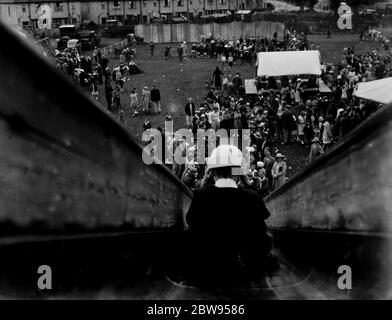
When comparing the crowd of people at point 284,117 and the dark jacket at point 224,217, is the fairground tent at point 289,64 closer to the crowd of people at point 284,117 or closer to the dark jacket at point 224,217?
the crowd of people at point 284,117

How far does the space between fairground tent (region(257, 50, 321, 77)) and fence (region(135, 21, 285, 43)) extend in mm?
34300

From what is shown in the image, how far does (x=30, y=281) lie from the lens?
216cm

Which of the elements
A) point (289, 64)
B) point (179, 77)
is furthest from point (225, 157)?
point (179, 77)

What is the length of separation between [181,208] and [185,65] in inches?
1629

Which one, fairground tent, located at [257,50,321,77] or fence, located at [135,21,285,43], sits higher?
fence, located at [135,21,285,43]

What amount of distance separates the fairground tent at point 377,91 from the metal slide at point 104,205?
9.66m

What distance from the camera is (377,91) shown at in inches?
540

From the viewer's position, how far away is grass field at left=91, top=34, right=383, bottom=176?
25.5m

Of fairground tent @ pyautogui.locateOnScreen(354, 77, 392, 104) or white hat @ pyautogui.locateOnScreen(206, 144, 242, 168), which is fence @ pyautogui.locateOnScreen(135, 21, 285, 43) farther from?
white hat @ pyautogui.locateOnScreen(206, 144, 242, 168)

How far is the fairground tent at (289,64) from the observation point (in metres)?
26.8

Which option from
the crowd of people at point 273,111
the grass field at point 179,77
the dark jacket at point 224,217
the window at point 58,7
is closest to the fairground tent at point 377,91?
the crowd of people at point 273,111

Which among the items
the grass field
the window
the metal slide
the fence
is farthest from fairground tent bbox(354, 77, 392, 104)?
the window

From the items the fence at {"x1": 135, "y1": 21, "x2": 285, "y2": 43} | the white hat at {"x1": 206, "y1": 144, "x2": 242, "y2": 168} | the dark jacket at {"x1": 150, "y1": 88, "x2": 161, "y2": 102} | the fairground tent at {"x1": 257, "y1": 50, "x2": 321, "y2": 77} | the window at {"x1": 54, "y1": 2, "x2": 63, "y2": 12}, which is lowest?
the white hat at {"x1": 206, "y1": 144, "x2": 242, "y2": 168}
